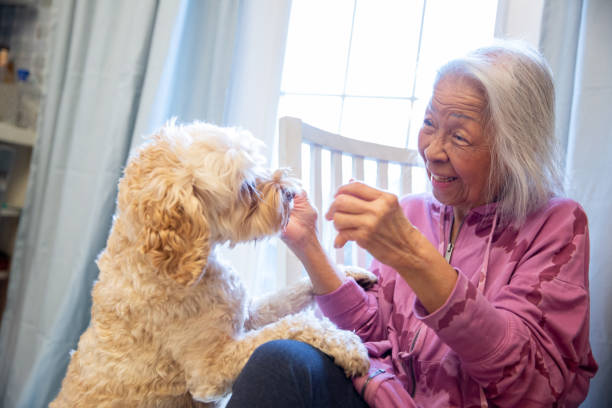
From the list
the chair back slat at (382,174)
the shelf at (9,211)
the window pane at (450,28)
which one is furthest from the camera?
the shelf at (9,211)

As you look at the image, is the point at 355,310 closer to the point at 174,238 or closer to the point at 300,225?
the point at 300,225

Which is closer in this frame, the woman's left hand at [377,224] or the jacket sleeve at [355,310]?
the woman's left hand at [377,224]

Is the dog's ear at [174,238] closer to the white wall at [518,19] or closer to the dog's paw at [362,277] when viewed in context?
the dog's paw at [362,277]

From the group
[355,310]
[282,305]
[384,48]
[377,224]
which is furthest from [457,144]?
[384,48]

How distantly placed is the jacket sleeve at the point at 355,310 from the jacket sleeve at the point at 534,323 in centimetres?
30

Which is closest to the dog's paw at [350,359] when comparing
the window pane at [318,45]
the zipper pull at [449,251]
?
the zipper pull at [449,251]

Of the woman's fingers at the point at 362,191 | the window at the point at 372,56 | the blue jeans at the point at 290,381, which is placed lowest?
the blue jeans at the point at 290,381

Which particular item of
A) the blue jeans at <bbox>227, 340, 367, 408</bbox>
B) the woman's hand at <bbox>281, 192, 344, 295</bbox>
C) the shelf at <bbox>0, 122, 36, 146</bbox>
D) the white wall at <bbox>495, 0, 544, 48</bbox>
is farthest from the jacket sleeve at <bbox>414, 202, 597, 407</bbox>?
the shelf at <bbox>0, 122, 36, 146</bbox>

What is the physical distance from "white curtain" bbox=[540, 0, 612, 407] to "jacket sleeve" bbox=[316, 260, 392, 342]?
2.07 feet

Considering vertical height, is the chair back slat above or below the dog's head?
above

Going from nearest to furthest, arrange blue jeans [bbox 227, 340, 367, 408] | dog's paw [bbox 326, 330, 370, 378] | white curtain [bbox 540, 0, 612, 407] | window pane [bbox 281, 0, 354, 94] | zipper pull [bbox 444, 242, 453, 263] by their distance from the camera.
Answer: blue jeans [bbox 227, 340, 367, 408] → dog's paw [bbox 326, 330, 370, 378] → zipper pull [bbox 444, 242, 453, 263] → white curtain [bbox 540, 0, 612, 407] → window pane [bbox 281, 0, 354, 94]

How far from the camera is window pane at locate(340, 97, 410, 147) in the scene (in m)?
1.88

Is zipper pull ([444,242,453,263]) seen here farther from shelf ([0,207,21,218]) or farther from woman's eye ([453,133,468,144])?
shelf ([0,207,21,218])

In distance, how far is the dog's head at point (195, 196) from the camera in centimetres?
88
